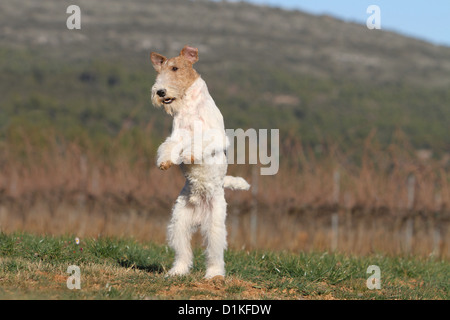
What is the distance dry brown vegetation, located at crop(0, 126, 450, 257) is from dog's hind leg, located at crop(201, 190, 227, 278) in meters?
6.01

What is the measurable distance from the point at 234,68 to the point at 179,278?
138 ft

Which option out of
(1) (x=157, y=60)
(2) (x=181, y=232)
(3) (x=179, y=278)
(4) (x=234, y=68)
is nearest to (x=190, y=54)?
(1) (x=157, y=60)

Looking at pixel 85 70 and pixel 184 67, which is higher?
pixel 85 70

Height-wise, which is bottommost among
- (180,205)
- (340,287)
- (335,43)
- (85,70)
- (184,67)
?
(340,287)

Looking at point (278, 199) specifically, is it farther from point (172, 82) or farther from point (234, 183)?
point (172, 82)

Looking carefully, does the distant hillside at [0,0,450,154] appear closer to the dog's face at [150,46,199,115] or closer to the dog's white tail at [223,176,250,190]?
the dog's white tail at [223,176,250,190]

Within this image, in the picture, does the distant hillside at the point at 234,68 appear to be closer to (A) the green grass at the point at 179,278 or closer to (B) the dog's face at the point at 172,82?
(A) the green grass at the point at 179,278

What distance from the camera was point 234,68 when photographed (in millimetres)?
48344

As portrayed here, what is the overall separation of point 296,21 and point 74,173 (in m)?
47.2

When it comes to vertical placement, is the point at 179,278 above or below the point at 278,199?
above

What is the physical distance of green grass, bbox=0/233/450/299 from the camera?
6.51 meters

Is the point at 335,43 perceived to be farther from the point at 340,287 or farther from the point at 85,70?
the point at 340,287

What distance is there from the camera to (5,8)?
155 feet
